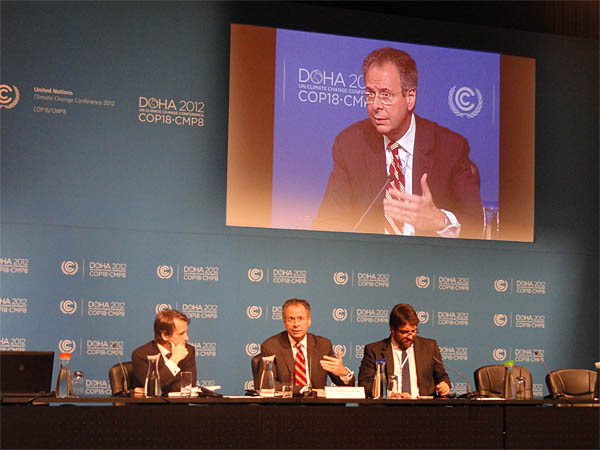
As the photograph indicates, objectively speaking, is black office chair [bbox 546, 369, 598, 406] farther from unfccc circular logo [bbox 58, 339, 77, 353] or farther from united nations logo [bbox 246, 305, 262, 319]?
A: unfccc circular logo [bbox 58, 339, 77, 353]

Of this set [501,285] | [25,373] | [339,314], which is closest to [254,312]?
[339,314]

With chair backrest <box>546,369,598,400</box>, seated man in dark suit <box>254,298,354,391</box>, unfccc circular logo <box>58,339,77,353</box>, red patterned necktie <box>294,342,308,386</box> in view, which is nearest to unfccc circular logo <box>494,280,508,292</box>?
chair backrest <box>546,369,598,400</box>

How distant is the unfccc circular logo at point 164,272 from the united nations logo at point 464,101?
3.02 metres

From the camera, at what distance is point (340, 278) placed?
22.8ft

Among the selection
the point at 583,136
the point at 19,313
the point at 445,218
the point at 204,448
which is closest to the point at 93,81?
the point at 19,313

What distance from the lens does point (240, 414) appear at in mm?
3842

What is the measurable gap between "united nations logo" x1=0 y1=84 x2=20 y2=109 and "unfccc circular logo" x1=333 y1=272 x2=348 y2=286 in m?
3.05

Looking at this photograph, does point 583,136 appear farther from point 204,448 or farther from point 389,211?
point 204,448

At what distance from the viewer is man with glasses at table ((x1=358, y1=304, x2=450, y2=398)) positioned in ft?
16.6

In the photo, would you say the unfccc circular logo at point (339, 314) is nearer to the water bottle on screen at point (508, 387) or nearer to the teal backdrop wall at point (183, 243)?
the teal backdrop wall at point (183, 243)

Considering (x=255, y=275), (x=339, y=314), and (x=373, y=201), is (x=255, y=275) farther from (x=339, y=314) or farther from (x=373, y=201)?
(x=373, y=201)

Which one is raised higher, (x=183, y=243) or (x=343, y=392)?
(x=183, y=243)

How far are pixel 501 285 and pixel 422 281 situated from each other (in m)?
0.81

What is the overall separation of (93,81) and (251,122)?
1.37 meters
